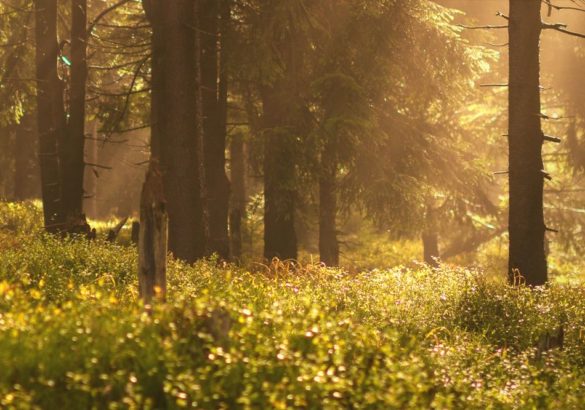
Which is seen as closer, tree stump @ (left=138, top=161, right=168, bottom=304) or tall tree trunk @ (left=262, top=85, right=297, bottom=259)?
tree stump @ (left=138, top=161, right=168, bottom=304)

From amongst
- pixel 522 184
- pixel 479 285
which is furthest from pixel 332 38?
pixel 479 285

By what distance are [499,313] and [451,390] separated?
3.37 m

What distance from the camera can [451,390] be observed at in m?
6.42

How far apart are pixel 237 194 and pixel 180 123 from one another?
10.6m

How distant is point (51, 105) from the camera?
1798 cm

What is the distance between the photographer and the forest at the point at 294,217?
5.62 m

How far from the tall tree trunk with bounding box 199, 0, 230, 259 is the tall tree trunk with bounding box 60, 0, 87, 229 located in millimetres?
3124

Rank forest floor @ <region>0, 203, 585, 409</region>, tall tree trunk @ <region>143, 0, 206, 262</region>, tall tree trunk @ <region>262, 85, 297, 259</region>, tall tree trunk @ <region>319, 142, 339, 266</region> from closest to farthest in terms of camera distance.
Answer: forest floor @ <region>0, 203, 585, 409</region> → tall tree trunk @ <region>143, 0, 206, 262</region> → tall tree trunk @ <region>262, 85, 297, 259</region> → tall tree trunk @ <region>319, 142, 339, 266</region>

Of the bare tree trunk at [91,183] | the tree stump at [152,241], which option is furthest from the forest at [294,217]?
the bare tree trunk at [91,183]

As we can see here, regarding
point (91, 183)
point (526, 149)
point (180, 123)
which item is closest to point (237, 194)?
point (180, 123)

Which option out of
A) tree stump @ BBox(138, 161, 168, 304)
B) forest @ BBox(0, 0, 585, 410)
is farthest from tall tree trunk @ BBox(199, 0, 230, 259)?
tree stump @ BBox(138, 161, 168, 304)

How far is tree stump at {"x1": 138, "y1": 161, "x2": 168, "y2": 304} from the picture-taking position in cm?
755

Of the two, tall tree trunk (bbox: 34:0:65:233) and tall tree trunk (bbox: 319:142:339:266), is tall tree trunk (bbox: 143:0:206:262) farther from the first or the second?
tall tree trunk (bbox: 319:142:339:266)

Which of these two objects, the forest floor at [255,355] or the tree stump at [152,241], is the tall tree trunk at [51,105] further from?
the tree stump at [152,241]
